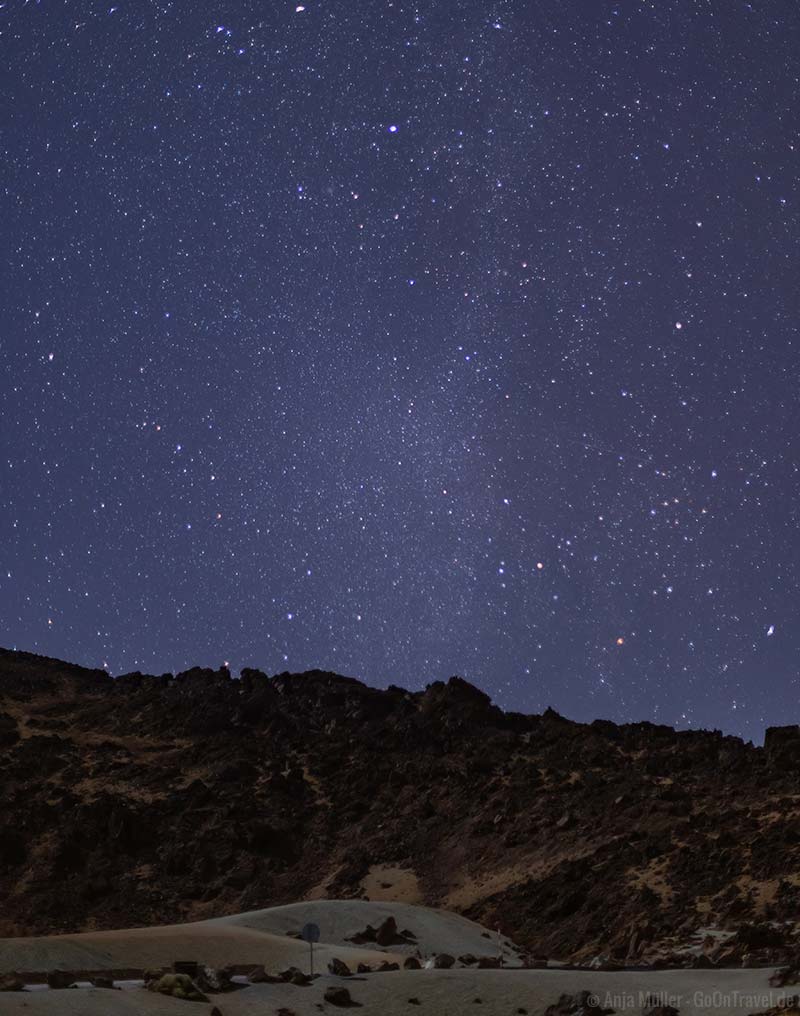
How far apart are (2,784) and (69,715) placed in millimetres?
13484

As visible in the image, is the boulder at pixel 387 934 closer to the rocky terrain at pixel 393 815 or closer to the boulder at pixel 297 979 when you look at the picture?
the rocky terrain at pixel 393 815

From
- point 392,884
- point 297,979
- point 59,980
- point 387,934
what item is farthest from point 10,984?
point 392,884

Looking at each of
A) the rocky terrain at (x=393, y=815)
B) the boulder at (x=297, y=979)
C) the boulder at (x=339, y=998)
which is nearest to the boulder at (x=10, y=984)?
the boulder at (x=297, y=979)

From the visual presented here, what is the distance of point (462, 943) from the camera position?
3909 centimetres

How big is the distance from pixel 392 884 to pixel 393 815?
7.18 meters

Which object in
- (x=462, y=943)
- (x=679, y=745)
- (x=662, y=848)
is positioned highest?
(x=679, y=745)

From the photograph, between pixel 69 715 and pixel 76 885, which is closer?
pixel 76 885

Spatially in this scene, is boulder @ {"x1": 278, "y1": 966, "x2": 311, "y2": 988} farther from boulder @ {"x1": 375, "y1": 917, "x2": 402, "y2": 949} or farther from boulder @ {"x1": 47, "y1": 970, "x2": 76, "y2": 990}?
boulder @ {"x1": 375, "y1": 917, "x2": 402, "y2": 949}

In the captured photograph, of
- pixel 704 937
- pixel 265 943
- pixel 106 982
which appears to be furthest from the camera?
pixel 704 937

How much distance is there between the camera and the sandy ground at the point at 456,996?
17906mm

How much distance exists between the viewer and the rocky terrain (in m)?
41.9

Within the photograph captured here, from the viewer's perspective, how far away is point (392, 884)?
54.8 metres

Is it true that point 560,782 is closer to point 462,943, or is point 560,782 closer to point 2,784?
point 462,943

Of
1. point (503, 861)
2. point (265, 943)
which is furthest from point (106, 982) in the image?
point (503, 861)
